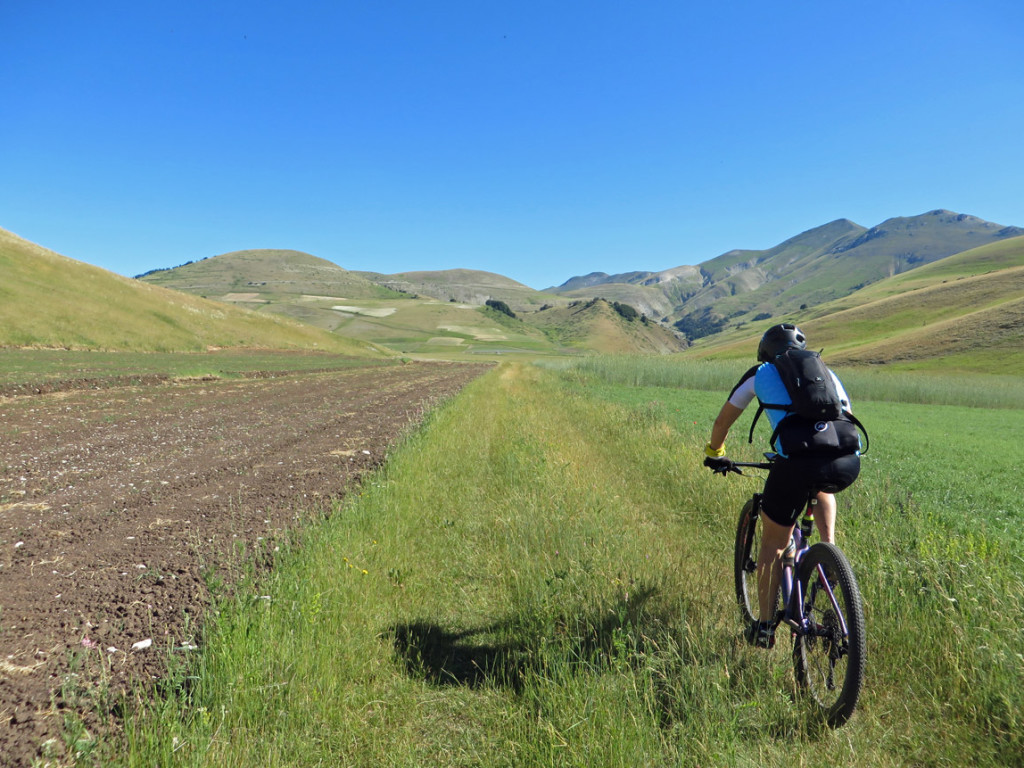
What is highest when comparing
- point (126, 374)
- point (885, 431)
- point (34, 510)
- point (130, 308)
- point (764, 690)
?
point (130, 308)

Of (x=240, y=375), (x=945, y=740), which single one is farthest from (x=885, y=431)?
(x=240, y=375)

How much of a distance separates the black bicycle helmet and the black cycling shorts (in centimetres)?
81

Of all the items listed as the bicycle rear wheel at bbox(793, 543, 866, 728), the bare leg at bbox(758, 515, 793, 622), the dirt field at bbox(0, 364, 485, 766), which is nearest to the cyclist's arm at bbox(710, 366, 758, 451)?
the bare leg at bbox(758, 515, 793, 622)

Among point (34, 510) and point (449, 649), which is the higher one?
point (34, 510)

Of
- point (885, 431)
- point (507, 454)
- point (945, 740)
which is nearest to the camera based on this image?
point (945, 740)

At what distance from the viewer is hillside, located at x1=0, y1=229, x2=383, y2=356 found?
4368 cm

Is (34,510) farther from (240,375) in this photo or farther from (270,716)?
(240,375)

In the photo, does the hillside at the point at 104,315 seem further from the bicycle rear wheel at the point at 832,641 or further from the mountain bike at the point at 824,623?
the bicycle rear wheel at the point at 832,641

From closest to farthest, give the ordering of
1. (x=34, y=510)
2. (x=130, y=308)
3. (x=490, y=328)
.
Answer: (x=34, y=510) < (x=130, y=308) < (x=490, y=328)

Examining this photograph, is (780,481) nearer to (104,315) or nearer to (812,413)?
(812,413)

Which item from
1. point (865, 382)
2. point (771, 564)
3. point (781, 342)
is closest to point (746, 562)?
point (771, 564)

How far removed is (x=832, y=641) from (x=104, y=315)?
6858 cm

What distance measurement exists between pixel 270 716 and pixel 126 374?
30.0 m

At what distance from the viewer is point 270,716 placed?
2.98 metres
